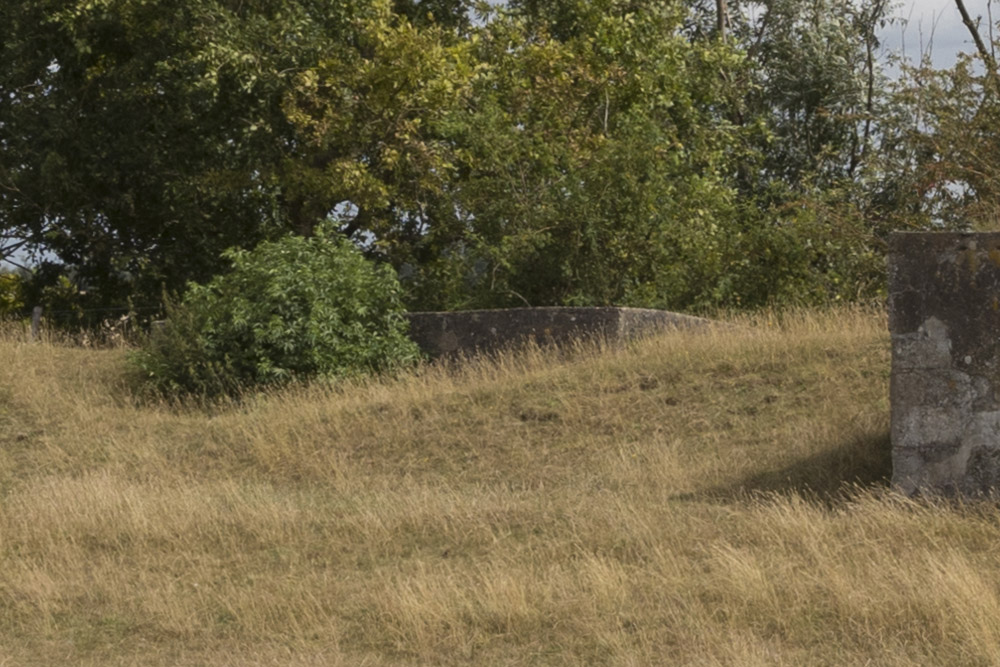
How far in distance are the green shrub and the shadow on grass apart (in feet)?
20.4

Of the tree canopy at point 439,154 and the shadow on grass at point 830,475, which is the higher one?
the tree canopy at point 439,154

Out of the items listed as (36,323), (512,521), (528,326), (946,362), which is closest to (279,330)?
(528,326)

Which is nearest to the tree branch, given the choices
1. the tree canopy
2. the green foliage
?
the tree canopy

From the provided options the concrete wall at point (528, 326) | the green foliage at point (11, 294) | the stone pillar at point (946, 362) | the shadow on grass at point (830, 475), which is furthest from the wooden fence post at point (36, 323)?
the stone pillar at point (946, 362)

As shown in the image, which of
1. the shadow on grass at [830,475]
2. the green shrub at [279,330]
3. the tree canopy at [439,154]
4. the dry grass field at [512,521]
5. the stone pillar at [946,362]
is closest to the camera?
the dry grass field at [512,521]

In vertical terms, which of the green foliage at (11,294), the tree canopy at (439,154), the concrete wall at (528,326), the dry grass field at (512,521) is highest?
the tree canopy at (439,154)

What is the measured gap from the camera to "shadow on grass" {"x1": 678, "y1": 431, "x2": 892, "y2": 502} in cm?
901

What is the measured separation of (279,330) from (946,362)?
8.03 meters

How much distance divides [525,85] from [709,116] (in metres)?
4.51

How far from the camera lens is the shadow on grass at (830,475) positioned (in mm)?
9008

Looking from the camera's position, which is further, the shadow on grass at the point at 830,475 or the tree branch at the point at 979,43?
the tree branch at the point at 979,43

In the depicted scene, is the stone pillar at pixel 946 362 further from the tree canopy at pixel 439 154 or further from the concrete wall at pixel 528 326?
the tree canopy at pixel 439 154

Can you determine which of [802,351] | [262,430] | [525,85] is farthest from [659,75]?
[262,430]

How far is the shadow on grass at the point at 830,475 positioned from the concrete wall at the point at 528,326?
4.97m
